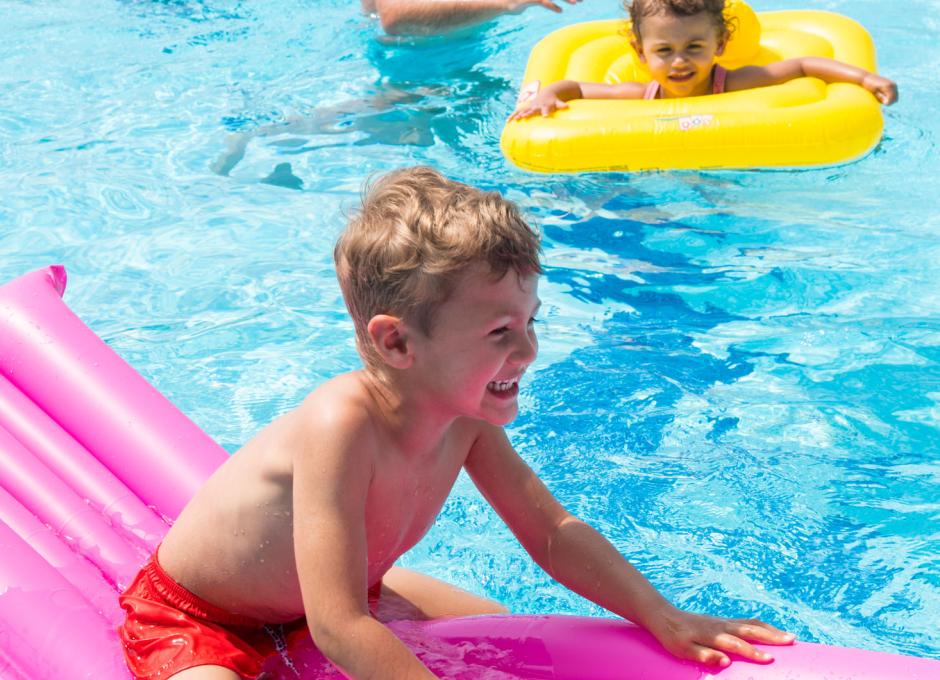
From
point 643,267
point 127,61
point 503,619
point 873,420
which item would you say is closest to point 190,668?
point 503,619

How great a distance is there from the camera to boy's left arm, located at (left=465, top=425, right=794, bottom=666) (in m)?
1.95

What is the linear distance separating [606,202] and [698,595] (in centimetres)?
225

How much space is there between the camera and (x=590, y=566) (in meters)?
2.12

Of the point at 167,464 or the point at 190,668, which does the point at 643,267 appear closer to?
the point at 167,464

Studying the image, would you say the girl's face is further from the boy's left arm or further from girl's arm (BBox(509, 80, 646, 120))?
the boy's left arm

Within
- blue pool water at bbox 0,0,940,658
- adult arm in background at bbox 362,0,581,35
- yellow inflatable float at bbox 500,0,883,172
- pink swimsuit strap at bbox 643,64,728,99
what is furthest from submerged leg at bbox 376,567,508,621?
adult arm in background at bbox 362,0,581,35

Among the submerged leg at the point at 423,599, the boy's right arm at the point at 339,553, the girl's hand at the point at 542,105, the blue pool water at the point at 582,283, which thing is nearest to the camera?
the boy's right arm at the point at 339,553

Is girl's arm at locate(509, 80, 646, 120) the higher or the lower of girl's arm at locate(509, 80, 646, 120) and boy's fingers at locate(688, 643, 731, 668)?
the higher

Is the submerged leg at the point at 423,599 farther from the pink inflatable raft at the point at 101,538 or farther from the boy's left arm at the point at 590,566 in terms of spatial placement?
the boy's left arm at the point at 590,566

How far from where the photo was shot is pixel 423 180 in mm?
1968

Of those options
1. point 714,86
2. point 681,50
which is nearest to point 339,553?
point 681,50

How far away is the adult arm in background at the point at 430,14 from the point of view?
6.41 metres

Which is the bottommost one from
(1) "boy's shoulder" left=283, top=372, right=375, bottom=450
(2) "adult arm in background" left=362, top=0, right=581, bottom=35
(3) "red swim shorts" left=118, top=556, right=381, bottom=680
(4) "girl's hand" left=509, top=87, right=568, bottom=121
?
(3) "red swim shorts" left=118, top=556, right=381, bottom=680

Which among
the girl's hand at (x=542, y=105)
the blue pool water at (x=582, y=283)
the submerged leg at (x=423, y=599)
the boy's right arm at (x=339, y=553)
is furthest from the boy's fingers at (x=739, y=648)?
the girl's hand at (x=542, y=105)
